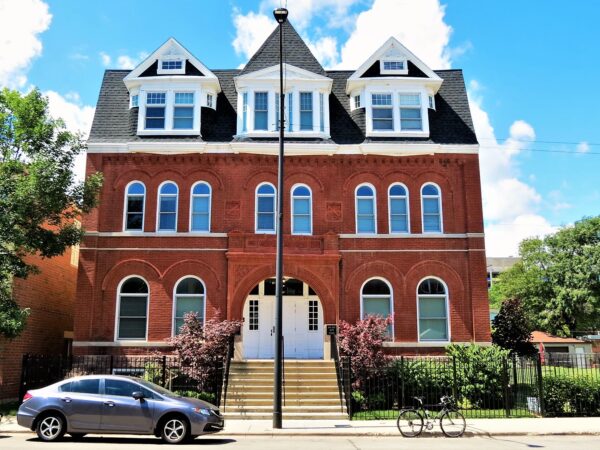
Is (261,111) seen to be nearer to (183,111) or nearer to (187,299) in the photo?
(183,111)

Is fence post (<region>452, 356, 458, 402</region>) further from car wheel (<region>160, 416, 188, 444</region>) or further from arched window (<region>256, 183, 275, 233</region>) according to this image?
car wheel (<region>160, 416, 188, 444</region>)

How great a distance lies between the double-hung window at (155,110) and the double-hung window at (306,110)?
550 cm

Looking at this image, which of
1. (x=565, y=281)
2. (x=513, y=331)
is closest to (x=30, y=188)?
(x=513, y=331)

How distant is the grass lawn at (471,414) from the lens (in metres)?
16.2

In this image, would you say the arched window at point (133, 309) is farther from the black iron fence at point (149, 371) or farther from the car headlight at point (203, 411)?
the car headlight at point (203, 411)

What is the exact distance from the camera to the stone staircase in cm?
1627

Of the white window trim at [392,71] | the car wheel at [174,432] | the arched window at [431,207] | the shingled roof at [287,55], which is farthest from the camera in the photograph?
the shingled roof at [287,55]

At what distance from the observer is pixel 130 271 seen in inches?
819

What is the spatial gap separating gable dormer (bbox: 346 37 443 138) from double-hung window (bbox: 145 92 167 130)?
760 cm

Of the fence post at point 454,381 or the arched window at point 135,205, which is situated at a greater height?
the arched window at point 135,205

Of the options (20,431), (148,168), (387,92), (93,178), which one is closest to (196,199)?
(148,168)

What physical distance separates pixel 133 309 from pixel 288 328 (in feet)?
19.1

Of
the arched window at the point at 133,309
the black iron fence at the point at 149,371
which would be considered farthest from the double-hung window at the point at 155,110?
the black iron fence at the point at 149,371

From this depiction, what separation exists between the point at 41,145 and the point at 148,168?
4717 millimetres
